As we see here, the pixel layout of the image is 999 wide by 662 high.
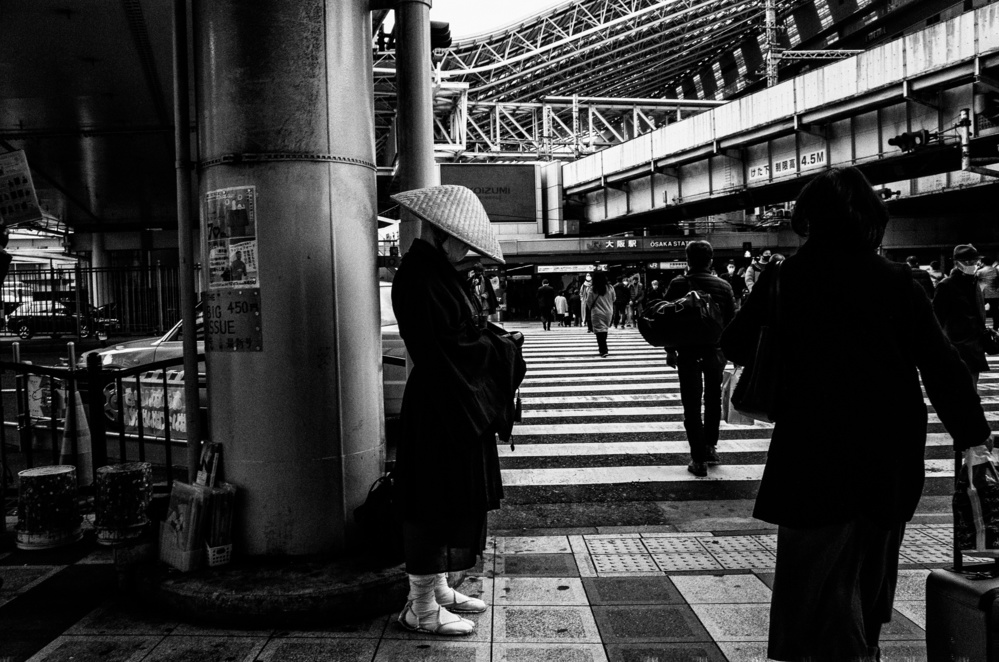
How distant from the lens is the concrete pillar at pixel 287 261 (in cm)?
374

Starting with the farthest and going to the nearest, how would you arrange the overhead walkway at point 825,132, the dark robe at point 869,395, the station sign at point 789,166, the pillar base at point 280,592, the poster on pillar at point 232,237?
the station sign at point 789,166, the overhead walkway at point 825,132, the poster on pillar at point 232,237, the pillar base at point 280,592, the dark robe at point 869,395

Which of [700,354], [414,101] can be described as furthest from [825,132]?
[414,101]

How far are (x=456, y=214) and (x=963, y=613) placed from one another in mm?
2277

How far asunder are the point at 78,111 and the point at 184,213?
38.7ft

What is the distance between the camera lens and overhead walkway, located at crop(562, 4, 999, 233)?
19.1 metres

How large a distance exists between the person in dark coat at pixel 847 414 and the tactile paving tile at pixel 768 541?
5.94ft

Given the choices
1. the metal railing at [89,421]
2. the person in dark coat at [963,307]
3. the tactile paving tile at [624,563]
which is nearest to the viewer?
the tactile paving tile at [624,563]

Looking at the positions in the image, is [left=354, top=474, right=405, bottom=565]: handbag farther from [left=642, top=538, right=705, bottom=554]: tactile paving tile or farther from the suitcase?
the suitcase

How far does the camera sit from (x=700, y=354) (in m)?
6.16

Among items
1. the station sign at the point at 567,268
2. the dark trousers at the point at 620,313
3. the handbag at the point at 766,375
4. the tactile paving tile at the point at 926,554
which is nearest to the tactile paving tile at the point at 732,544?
the tactile paving tile at the point at 926,554

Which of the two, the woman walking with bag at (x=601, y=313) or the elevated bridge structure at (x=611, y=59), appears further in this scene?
the elevated bridge structure at (x=611, y=59)

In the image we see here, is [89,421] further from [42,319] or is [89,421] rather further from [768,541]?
[42,319]

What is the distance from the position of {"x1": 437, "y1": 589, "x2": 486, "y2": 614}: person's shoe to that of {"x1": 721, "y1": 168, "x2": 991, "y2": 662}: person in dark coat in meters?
1.41

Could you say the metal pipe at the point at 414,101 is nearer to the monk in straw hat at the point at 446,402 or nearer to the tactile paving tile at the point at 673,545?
the monk in straw hat at the point at 446,402
